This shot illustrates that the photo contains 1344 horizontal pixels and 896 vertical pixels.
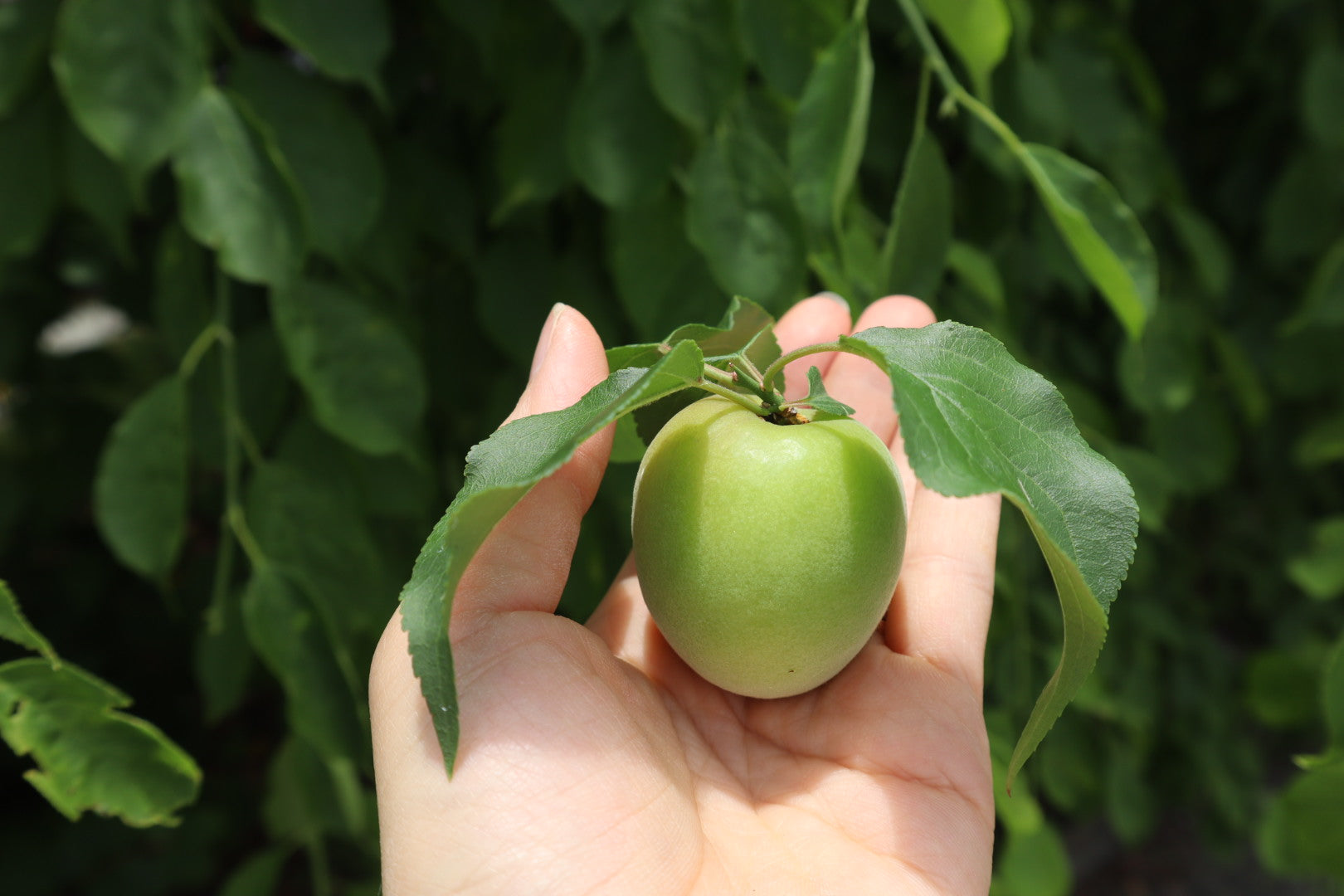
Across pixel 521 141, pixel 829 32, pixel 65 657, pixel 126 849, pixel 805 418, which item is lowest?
pixel 126 849

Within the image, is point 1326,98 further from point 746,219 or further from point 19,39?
point 19,39

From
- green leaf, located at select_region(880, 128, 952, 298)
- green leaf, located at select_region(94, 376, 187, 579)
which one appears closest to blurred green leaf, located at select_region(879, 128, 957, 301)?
green leaf, located at select_region(880, 128, 952, 298)

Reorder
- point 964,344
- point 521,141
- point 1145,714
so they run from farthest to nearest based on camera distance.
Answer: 1. point 1145,714
2. point 521,141
3. point 964,344

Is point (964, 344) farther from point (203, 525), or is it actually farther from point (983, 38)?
point (203, 525)

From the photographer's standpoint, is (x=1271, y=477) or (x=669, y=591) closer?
(x=669, y=591)

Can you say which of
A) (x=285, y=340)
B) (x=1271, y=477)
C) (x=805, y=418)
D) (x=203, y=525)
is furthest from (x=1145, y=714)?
(x=203, y=525)

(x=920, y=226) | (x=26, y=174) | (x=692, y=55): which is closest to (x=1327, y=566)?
(x=920, y=226)
